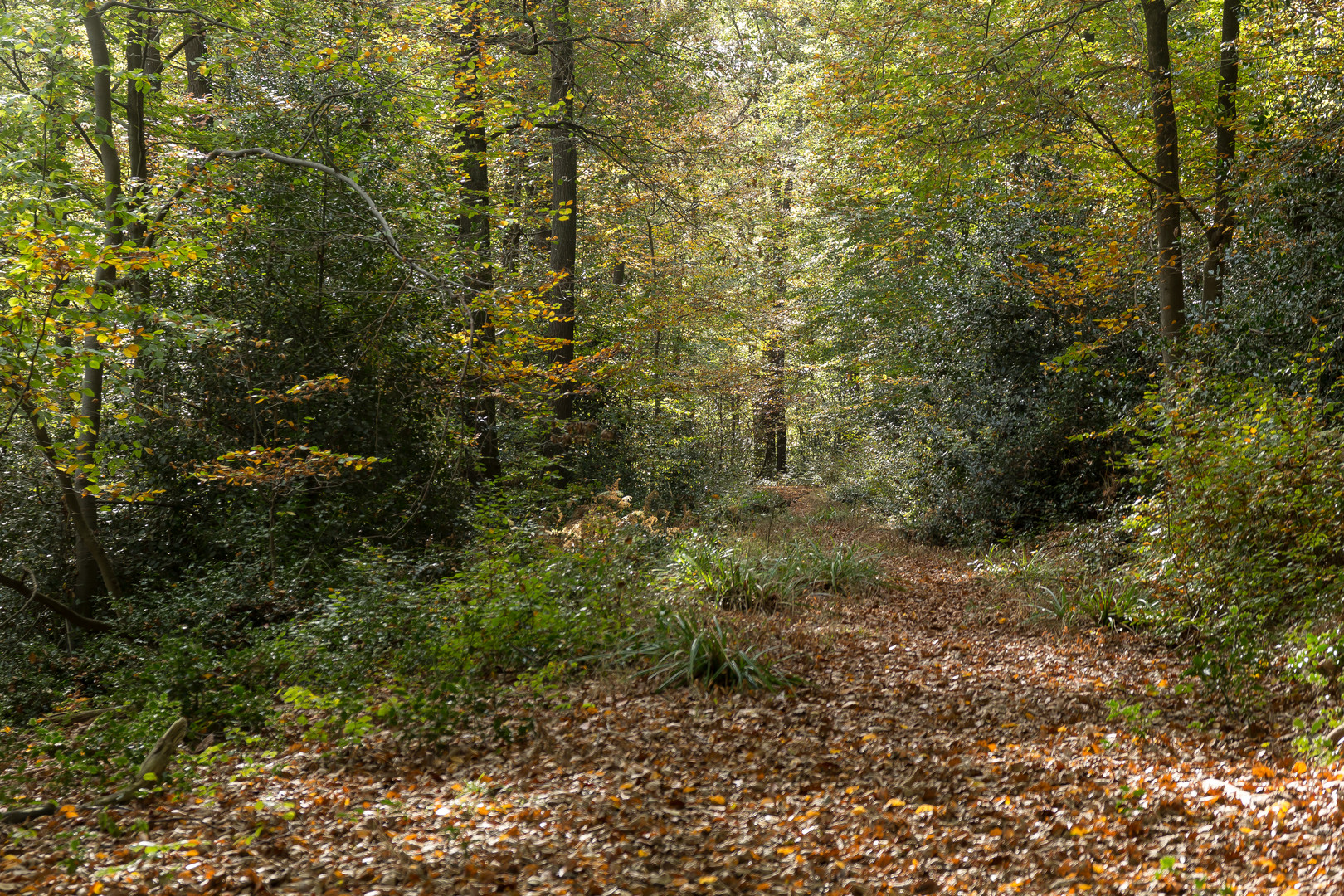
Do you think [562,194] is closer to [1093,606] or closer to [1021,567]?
[1021,567]

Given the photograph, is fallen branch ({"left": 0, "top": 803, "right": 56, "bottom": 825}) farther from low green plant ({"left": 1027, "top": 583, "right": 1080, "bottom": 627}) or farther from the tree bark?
low green plant ({"left": 1027, "top": 583, "right": 1080, "bottom": 627})

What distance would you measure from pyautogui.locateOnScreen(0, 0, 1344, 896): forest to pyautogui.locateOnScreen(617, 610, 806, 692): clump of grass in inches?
1.8

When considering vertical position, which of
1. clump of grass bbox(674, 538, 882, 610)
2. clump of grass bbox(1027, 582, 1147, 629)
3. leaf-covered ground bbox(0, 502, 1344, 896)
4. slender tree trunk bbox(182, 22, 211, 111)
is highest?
slender tree trunk bbox(182, 22, 211, 111)

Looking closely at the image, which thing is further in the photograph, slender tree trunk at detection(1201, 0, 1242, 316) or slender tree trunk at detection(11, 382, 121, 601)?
slender tree trunk at detection(1201, 0, 1242, 316)

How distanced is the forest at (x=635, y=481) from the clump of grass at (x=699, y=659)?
4 centimetres

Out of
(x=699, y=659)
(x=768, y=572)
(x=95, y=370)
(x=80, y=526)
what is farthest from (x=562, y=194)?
(x=699, y=659)

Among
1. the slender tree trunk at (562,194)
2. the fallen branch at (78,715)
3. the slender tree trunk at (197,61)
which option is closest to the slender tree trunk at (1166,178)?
the slender tree trunk at (562,194)

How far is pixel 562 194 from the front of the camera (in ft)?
42.6

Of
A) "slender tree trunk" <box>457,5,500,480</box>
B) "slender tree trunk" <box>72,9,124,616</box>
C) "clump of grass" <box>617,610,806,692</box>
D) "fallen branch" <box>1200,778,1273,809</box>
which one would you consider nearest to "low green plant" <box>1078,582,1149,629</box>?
"fallen branch" <box>1200,778,1273,809</box>

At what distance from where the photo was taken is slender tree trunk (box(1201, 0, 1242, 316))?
9.07m

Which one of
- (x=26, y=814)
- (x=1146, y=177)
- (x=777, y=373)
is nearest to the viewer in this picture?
(x=26, y=814)

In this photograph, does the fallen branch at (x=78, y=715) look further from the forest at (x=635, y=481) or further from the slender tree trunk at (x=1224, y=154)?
the slender tree trunk at (x=1224, y=154)

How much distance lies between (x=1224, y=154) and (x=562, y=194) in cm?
852

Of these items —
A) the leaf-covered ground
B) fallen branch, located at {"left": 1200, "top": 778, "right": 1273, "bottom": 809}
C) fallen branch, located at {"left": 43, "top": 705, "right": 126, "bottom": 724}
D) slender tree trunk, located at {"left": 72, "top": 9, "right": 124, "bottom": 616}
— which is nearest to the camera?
the leaf-covered ground
